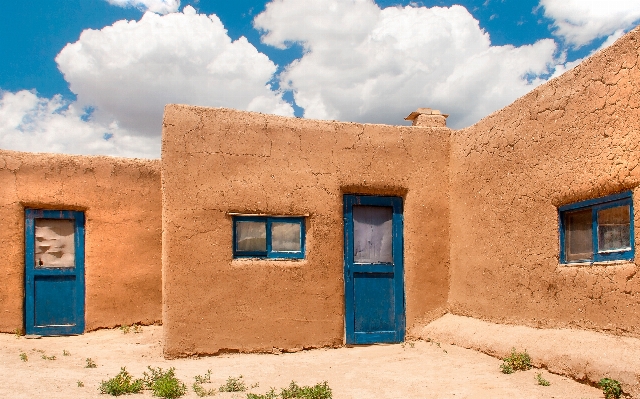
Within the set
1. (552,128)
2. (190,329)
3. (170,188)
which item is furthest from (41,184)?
(552,128)

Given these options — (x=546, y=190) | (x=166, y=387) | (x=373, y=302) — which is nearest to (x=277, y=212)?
(x=373, y=302)

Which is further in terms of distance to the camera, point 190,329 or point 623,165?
point 190,329

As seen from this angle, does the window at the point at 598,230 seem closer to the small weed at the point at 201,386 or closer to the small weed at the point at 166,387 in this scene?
the small weed at the point at 201,386

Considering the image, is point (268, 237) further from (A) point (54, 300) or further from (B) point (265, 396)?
(A) point (54, 300)

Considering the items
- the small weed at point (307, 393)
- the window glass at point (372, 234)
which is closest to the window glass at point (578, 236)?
the window glass at point (372, 234)

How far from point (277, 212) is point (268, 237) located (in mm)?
339

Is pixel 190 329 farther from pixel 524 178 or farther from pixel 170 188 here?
pixel 524 178

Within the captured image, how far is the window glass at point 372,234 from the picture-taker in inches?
290

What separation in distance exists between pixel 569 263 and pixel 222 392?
363 centimetres

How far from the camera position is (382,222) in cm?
745

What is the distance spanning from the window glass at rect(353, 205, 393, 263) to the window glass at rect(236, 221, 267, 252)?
125 cm

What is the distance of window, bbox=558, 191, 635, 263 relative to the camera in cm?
484

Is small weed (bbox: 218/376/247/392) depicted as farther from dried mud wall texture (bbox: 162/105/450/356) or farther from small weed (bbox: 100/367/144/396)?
dried mud wall texture (bbox: 162/105/450/356)

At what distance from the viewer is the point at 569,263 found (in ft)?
18.1
